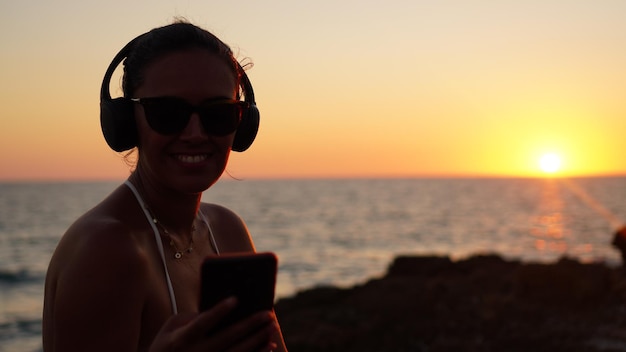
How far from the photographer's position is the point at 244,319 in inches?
67.6

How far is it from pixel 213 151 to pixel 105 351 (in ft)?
2.56

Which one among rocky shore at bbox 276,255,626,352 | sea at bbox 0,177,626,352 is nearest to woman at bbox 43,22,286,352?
rocky shore at bbox 276,255,626,352

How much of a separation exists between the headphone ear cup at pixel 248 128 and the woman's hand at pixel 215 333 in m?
1.22

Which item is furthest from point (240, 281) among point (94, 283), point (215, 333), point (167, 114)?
point (167, 114)

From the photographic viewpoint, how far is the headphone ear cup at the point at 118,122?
2.37 metres

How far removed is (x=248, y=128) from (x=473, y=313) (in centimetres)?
Answer: 856

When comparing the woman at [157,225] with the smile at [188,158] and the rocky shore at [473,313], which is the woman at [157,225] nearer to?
the smile at [188,158]

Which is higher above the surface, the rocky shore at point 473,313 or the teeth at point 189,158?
the teeth at point 189,158

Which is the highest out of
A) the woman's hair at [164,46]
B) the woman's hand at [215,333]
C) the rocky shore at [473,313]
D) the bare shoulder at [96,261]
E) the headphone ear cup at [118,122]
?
the woman's hair at [164,46]

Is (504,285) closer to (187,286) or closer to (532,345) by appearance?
(532,345)

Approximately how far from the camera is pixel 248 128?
9.30 ft

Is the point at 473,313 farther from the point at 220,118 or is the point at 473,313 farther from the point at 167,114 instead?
the point at 167,114

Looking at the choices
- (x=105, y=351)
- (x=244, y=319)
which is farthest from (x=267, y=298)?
(x=105, y=351)

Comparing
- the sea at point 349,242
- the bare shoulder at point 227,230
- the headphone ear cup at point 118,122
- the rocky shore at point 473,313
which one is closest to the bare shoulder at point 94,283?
the headphone ear cup at point 118,122
